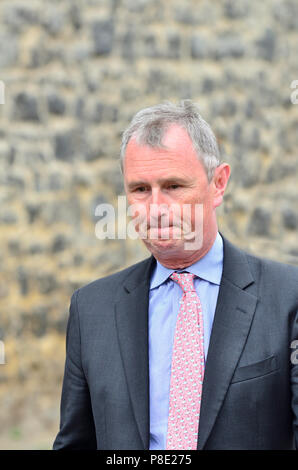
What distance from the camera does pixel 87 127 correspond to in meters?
Result: 5.17

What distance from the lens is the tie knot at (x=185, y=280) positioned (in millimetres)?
1928

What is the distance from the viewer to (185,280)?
1.94 m

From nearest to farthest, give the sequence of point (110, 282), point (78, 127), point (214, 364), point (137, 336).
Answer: point (214, 364) → point (137, 336) → point (110, 282) → point (78, 127)

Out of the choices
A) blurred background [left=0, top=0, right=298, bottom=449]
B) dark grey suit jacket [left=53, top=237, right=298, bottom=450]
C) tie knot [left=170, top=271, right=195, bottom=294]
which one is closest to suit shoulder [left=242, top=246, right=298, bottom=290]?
dark grey suit jacket [left=53, top=237, right=298, bottom=450]

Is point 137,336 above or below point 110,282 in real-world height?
below

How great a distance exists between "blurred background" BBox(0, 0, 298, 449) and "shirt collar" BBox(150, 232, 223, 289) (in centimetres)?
314

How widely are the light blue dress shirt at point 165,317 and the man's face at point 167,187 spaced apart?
15 centimetres

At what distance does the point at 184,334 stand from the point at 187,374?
0.11m

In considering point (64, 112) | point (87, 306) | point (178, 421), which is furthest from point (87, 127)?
point (178, 421)

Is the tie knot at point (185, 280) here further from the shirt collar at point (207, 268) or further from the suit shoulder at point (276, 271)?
the suit shoulder at point (276, 271)

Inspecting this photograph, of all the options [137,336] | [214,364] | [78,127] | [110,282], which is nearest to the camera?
[214,364]

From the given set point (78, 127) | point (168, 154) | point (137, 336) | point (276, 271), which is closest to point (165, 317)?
point (137, 336)

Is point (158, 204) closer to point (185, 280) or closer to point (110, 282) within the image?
point (185, 280)

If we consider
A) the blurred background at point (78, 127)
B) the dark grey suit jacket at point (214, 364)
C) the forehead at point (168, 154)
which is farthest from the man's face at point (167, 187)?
the blurred background at point (78, 127)
